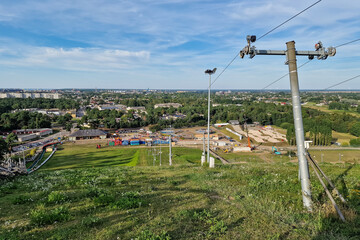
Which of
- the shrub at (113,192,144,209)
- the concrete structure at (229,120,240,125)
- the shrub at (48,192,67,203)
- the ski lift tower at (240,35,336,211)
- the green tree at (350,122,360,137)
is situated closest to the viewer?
the ski lift tower at (240,35,336,211)

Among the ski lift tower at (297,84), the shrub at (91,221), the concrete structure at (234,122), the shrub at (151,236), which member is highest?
the ski lift tower at (297,84)

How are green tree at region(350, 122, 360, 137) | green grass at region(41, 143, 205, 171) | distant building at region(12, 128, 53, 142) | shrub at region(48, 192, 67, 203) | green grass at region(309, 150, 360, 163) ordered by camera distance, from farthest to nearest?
distant building at region(12, 128, 53, 142) < green tree at region(350, 122, 360, 137) < green grass at region(41, 143, 205, 171) < green grass at region(309, 150, 360, 163) < shrub at region(48, 192, 67, 203)

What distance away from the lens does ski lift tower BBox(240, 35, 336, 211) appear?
7139mm

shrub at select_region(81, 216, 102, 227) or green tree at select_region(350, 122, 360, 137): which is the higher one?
shrub at select_region(81, 216, 102, 227)

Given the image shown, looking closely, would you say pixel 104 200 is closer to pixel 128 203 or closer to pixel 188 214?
pixel 128 203

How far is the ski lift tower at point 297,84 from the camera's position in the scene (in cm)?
714

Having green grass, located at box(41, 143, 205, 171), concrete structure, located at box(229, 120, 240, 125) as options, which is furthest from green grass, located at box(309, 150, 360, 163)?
concrete structure, located at box(229, 120, 240, 125)

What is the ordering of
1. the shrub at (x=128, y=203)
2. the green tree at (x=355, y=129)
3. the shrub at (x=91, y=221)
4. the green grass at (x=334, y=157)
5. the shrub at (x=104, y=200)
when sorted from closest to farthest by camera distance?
1. the shrub at (x=91, y=221)
2. the shrub at (x=128, y=203)
3. the shrub at (x=104, y=200)
4. the green grass at (x=334, y=157)
5. the green tree at (x=355, y=129)

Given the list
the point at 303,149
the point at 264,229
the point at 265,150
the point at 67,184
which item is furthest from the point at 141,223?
the point at 265,150

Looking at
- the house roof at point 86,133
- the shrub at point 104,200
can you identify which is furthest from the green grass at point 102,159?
the shrub at point 104,200

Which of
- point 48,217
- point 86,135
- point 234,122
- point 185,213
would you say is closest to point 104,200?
point 48,217

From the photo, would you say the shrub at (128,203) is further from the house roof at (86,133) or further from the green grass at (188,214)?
the house roof at (86,133)

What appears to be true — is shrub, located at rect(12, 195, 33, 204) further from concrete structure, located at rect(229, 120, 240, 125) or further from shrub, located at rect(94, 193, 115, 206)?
concrete structure, located at rect(229, 120, 240, 125)

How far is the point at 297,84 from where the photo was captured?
738cm
